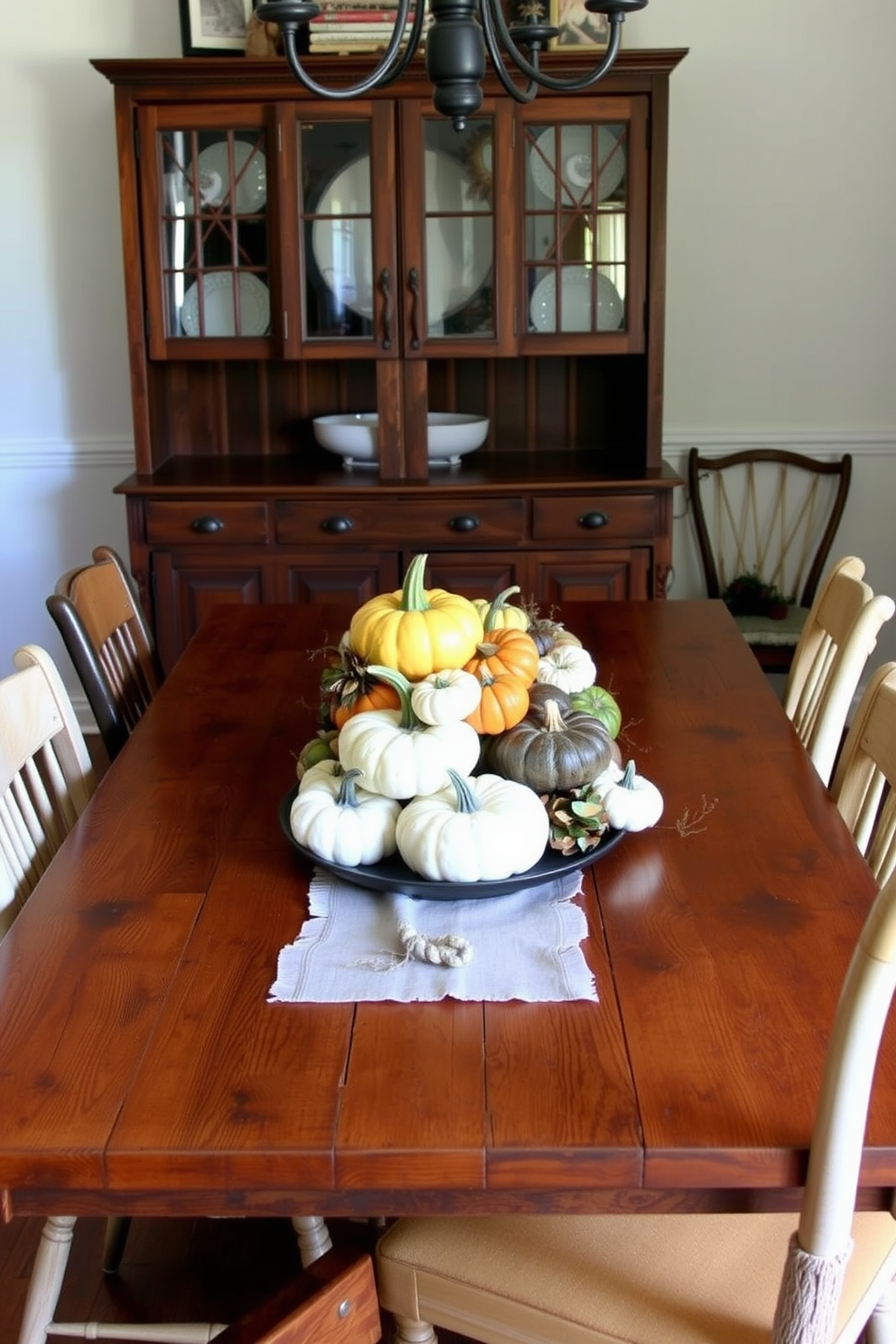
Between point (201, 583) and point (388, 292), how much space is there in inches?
34.1

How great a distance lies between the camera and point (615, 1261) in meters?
1.34

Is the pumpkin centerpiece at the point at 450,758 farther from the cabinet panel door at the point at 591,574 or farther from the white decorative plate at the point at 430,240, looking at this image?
the white decorative plate at the point at 430,240

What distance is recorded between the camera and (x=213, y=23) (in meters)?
3.48

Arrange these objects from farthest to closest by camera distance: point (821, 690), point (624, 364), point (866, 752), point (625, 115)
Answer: point (624, 364) → point (625, 115) → point (821, 690) → point (866, 752)

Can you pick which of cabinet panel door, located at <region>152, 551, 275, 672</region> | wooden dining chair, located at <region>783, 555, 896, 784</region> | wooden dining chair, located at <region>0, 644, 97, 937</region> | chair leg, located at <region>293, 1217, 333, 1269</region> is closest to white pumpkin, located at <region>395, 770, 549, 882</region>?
wooden dining chair, located at <region>0, 644, 97, 937</region>

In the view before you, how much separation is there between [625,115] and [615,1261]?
9.09 feet

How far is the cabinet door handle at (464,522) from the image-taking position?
3447 millimetres

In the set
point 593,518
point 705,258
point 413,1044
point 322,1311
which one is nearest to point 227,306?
point 593,518

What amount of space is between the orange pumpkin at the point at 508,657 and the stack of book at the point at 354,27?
2140 millimetres

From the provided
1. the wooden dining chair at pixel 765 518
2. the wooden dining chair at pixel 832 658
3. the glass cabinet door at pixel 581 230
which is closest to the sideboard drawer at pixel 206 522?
the glass cabinet door at pixel 581 230

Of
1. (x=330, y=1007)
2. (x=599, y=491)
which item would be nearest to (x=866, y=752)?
(x=330, y=1007)

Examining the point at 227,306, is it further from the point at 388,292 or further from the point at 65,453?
the point at 65,453

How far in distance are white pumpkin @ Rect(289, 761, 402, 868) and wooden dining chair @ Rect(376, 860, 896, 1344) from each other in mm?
379

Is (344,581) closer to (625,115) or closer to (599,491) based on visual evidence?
(599,491)
